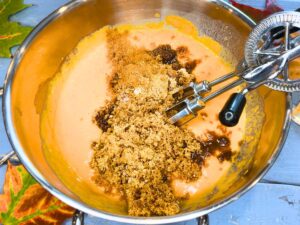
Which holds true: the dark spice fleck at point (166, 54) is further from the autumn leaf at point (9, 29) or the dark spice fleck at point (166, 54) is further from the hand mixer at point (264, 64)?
the autumn leaf at point (9, 29)

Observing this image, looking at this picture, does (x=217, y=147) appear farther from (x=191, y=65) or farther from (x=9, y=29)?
(x=9, y=29)

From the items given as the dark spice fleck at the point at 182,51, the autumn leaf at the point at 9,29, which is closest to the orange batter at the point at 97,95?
the dark spice fleck at the point at 182,51

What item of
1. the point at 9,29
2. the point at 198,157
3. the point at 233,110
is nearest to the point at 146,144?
the point at 198,157

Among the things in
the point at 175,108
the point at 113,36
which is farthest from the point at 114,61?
the point at 175,108

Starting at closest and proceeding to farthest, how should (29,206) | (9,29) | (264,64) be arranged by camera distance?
(264,64)
(29,206)
(9,29)

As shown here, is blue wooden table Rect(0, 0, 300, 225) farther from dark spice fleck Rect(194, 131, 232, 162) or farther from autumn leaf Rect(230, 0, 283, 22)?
autumn leaf Rect(230, 0, 283, 22)

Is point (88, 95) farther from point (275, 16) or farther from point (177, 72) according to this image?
point (275, 16)
